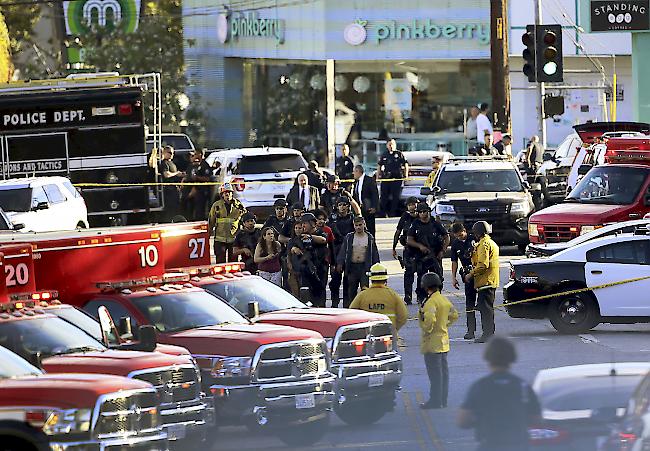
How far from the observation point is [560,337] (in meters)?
20.7

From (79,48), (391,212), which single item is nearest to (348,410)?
(391,212)

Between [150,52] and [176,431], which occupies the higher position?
[150,52]

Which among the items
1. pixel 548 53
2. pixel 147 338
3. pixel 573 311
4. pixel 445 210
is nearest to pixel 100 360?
pixel 147 338

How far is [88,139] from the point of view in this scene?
33.0 m

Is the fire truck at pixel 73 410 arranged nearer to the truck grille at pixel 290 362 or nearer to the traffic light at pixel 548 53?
the truck grille at pixel 290 362

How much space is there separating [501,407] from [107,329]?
4950 mm

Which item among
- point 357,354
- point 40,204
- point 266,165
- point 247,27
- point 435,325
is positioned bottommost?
point 357,354

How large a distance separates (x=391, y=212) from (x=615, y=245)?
53.9 ft

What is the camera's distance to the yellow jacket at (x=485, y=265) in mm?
19797

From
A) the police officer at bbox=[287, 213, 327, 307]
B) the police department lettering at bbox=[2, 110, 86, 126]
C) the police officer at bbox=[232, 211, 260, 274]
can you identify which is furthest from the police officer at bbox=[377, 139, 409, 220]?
the police officer at bbox=[287, 213, 327, 307]

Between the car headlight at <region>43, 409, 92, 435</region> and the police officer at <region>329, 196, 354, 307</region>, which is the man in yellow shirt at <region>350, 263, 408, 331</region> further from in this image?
the car headlight at <region>43, 409, 92, 435</region>

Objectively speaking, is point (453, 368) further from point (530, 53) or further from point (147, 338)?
point (530, 53)

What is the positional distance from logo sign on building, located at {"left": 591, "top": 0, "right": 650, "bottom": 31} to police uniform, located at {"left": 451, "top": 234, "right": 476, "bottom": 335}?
15.3 metres

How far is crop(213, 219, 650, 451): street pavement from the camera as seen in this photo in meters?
14.2
